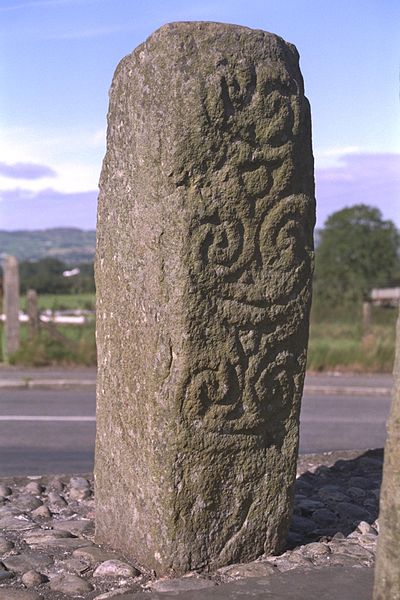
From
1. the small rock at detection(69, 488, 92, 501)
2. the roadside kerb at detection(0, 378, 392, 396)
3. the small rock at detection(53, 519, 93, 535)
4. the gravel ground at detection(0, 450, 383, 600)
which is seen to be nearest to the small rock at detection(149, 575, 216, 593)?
the gravel ground at detection(0, 450, 383, 600)

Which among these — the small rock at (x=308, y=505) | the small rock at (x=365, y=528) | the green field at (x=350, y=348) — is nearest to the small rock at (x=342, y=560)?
the small rock at (x=365, y=528)

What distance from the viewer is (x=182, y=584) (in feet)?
13.9

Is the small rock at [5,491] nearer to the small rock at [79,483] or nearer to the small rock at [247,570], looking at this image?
the small rock at [79,483]

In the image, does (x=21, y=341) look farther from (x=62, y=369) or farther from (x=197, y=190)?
(x=197, y=190)

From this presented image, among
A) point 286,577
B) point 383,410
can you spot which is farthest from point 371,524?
point 383,410

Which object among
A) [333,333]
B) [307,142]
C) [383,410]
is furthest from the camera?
[333,333]

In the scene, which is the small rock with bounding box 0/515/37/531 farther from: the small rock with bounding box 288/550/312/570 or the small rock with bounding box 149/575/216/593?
the small rock with bounding box 288/550/312/570

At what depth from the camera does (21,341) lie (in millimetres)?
16672

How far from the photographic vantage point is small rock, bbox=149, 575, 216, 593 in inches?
165

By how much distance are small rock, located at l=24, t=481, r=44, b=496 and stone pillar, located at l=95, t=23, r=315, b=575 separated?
1674 mm

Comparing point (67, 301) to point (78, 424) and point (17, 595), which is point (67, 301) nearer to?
point (78, 424)

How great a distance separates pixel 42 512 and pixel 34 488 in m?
0.64

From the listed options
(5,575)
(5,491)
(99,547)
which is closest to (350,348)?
(5,491)

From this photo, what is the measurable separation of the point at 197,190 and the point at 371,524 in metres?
2.28
